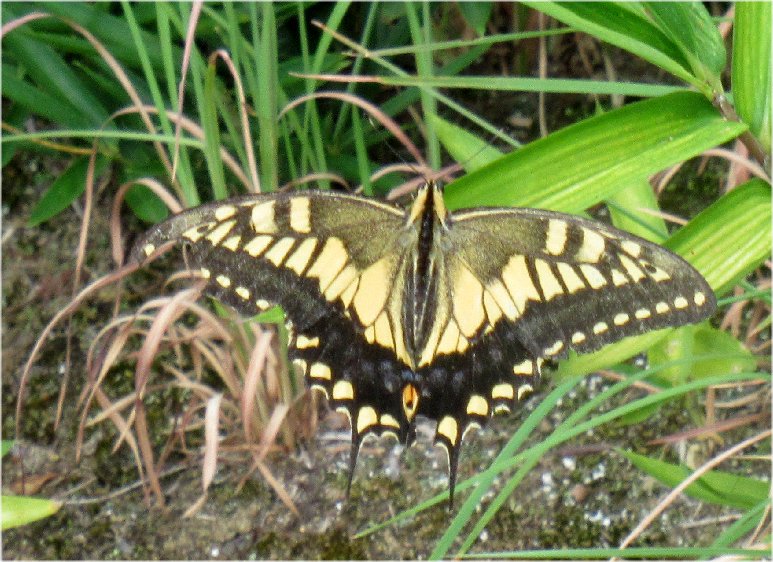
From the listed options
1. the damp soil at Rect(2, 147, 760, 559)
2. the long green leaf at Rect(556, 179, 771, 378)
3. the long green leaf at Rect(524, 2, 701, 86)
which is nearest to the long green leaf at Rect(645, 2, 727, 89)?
the long green leaf at Rect(524, 2, 701, 86)

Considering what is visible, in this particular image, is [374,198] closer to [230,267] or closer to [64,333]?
[230,267]

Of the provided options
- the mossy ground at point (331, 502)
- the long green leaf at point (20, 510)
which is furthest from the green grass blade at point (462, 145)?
the long green leaf at point (20, 510)

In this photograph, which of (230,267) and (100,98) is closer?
(230,267)

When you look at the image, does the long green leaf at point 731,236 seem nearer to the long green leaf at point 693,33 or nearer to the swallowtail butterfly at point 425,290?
the swallowtail butterfly at point 425,290

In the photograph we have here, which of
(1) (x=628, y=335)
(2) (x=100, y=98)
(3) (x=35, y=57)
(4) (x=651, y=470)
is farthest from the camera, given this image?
(2) (x=100, y=98)

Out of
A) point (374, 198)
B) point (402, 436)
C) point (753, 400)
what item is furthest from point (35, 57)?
point (753, 400)

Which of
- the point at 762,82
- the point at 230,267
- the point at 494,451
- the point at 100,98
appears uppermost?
the point at 100,98

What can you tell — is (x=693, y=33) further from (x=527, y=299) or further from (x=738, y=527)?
(x=738, y=527)

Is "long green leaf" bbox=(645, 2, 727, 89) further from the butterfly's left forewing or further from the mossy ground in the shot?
the mossy ground
